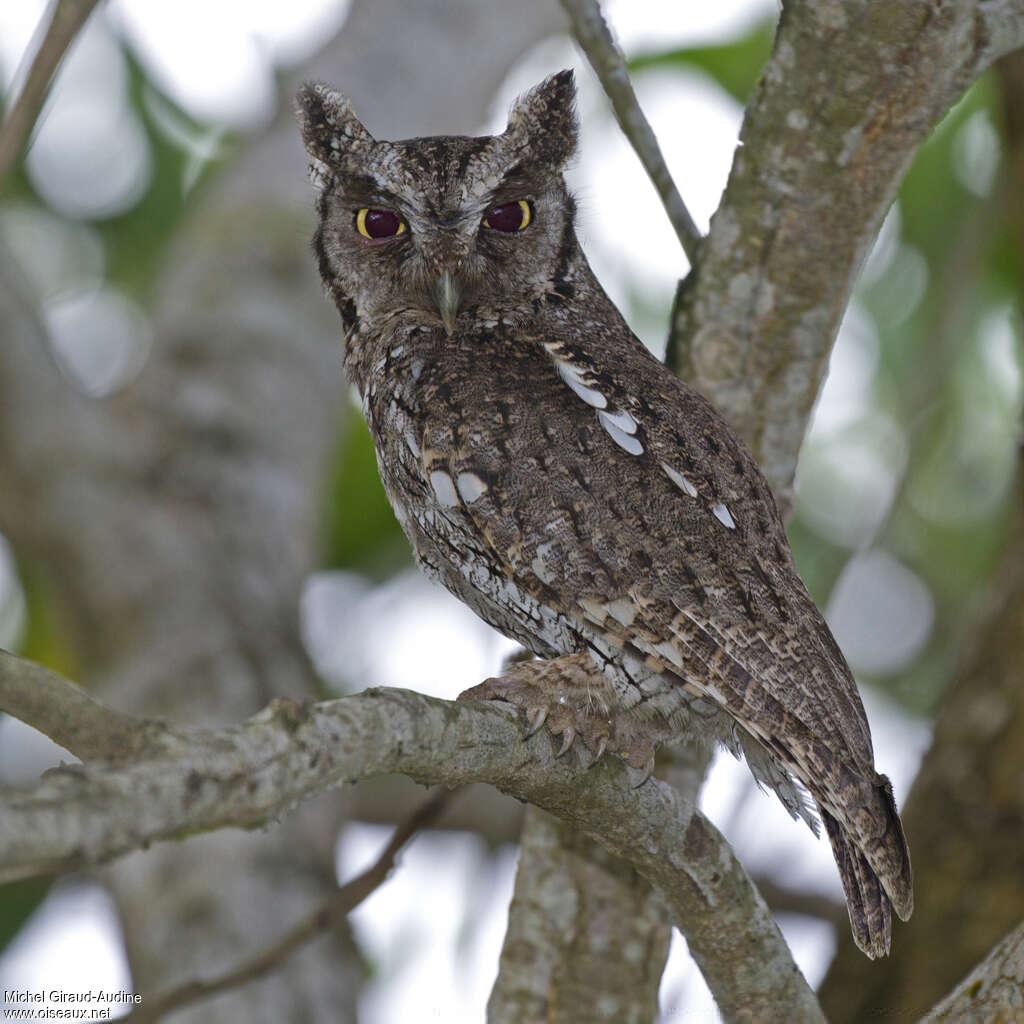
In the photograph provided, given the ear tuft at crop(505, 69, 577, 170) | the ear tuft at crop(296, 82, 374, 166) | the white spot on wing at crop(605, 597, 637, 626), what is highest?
the ear tuft at crop(296, 82, 374, 166)

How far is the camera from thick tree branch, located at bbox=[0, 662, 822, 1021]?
1244 mm

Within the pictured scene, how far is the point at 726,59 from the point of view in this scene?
6691 mm

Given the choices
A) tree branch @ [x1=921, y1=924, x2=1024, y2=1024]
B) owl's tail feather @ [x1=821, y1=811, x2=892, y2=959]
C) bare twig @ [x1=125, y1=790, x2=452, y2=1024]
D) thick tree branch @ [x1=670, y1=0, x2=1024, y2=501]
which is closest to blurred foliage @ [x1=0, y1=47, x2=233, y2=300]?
thick tree branch @ [x1=670, y1=0, x2=1024, y2=501]

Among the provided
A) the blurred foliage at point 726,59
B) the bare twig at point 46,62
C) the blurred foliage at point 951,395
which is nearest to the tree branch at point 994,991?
the bare twig at point 46,62

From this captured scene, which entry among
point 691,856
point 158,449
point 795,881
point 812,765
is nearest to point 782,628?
point 812,765

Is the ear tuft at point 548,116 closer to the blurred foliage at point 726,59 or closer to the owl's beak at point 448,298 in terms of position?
the owl's beak at point 448,298

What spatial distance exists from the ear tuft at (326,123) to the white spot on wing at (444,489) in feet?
3.30

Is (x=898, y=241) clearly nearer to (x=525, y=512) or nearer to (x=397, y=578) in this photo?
(x=397, y=578)

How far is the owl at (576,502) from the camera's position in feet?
8.04

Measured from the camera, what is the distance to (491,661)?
350 centimetres

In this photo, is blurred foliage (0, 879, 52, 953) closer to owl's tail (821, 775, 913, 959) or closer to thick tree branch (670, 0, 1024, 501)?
thick tree branch (670, 0, 1024, 501)

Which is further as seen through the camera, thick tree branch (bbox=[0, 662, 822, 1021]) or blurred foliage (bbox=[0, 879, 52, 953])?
blurred foliage (bbox=[0, 879, 52, 953])

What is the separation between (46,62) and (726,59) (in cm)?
556

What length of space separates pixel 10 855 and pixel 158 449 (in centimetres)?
424
